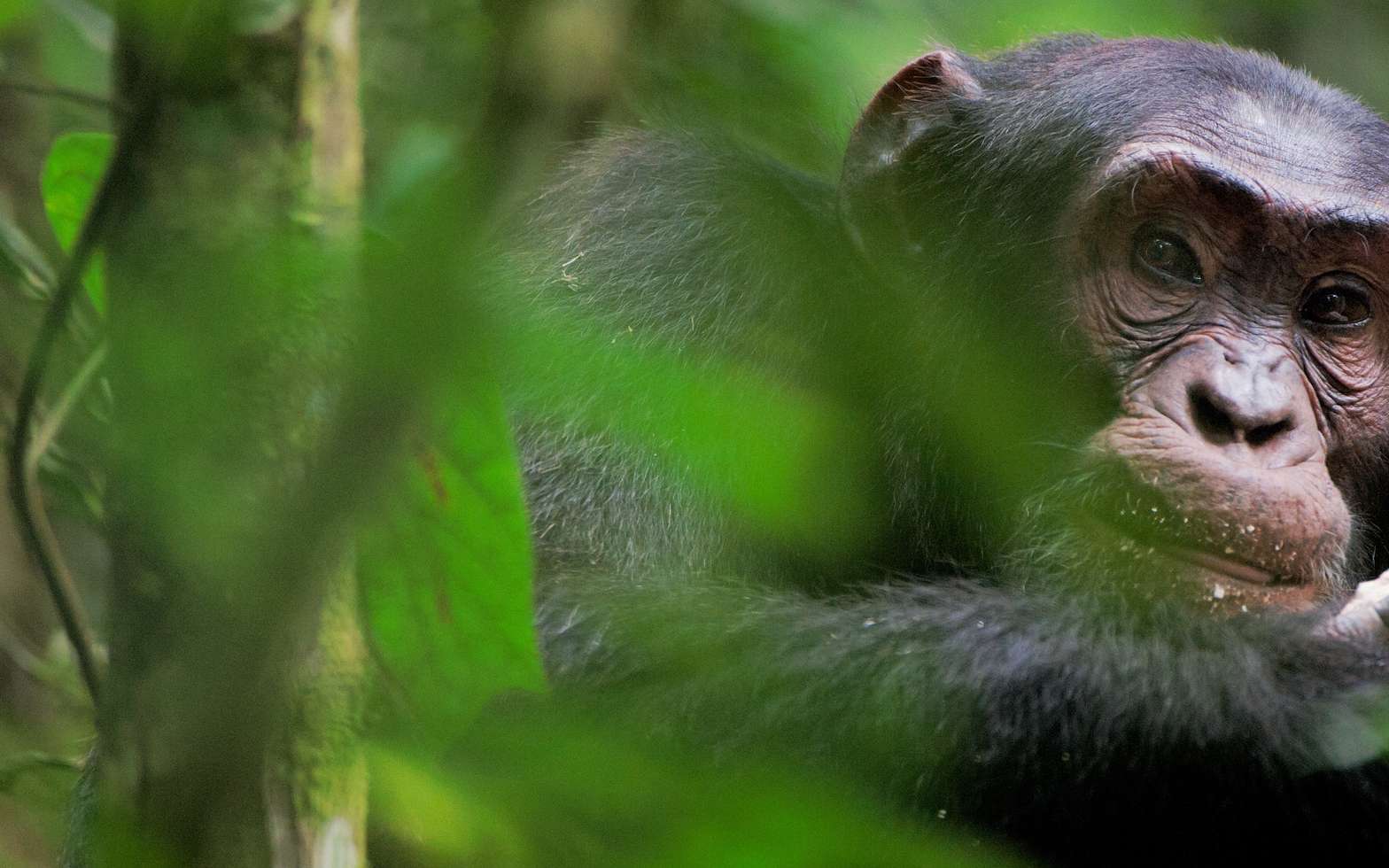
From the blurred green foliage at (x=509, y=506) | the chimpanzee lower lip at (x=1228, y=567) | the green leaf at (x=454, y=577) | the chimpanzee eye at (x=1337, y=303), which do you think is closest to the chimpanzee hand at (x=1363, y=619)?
the chimpanzee lower lip at (x=1228, y=567)

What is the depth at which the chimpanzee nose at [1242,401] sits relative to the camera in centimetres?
Answer: 337

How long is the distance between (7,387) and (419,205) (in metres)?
3.81

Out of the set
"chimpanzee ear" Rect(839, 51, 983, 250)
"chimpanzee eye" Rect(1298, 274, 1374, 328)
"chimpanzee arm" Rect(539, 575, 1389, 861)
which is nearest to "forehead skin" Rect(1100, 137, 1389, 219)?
"chimpanzee eye" Rect(1298, 274, 1374, 328)

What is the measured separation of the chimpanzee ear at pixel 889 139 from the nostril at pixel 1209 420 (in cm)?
100

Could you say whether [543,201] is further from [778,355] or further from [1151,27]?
[1151,27]

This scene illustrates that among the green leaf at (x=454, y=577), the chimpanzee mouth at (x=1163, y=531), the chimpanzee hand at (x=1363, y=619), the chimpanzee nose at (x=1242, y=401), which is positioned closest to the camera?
the green leaf at (x=454, y=577)

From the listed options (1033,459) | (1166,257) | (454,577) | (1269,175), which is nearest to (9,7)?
(454,577)

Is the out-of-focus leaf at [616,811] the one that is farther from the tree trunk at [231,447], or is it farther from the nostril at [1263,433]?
the nostril at [1263,433]

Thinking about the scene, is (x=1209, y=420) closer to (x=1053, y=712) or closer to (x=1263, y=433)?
(x=1263, y=433)

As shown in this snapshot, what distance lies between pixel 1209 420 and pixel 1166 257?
595 millimetres

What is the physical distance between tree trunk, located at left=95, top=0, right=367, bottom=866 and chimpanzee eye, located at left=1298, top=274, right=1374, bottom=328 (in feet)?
8.98

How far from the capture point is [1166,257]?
3.87 meters

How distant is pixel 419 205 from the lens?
87 centimetres

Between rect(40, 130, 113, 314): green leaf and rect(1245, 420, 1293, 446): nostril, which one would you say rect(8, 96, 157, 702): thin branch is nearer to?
rect(40, 130, 113, 314): green leaf
